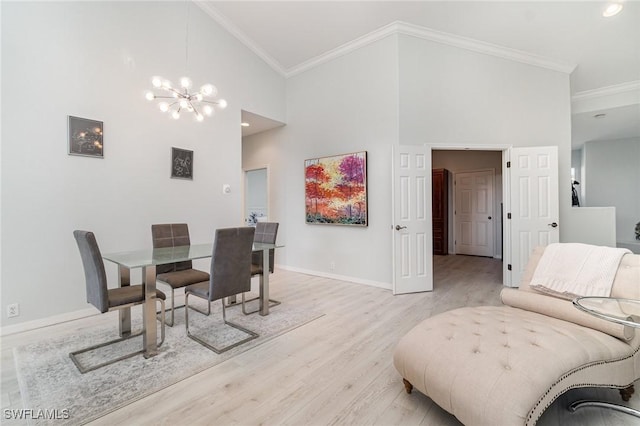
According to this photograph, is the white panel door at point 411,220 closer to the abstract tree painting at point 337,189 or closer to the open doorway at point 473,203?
the abstract tree painting at point 337,189

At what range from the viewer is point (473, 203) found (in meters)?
6.98

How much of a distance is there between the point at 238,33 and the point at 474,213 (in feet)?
21.1

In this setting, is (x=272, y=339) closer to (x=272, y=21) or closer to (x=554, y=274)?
(x=554, y=274)

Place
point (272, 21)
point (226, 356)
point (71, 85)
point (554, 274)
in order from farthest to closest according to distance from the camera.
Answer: point (272, 21), point (71, 85), point (226, 356), point (554, 274)

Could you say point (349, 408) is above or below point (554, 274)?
below

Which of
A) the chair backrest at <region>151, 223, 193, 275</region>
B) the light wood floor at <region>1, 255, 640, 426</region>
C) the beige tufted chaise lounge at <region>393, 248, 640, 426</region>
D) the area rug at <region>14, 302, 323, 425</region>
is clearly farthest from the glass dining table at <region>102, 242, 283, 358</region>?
the beige tufted chaise lounge at <region>393, 248, 640, 426</region>

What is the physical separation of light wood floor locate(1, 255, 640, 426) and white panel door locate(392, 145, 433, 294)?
82 centimetres

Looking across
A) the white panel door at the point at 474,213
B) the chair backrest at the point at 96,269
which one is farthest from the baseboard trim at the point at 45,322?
the white panel door at the point at 474,213

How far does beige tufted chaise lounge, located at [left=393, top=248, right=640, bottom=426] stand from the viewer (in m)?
1.21

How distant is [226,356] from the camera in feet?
7.27

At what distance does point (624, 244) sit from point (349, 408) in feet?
27.0

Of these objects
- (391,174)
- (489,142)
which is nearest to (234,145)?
(391,174)

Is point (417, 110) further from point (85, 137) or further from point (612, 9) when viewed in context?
point (85, 137)

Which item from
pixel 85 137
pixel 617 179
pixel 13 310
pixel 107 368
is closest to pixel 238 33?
pixel 85 137
